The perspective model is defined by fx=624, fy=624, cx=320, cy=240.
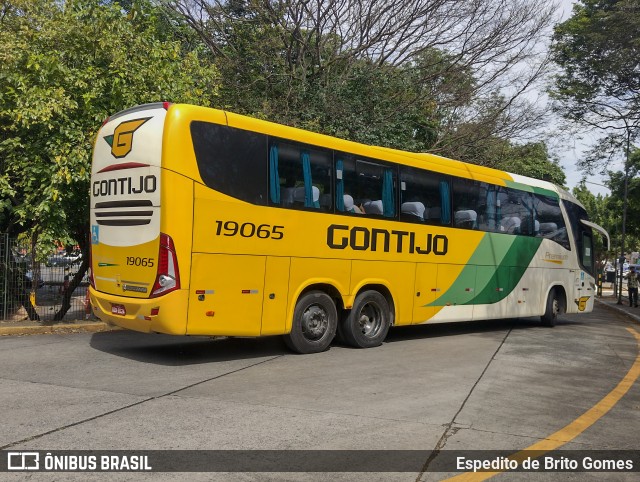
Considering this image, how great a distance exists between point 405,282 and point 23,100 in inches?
304

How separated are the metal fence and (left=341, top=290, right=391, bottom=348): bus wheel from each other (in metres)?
6.17

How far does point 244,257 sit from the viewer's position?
347 inches

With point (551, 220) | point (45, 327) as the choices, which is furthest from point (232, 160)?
point (551, 220)

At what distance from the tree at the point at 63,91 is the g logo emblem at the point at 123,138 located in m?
2.59

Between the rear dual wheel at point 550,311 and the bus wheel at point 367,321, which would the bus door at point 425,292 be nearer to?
the bus wheel at point 367,321

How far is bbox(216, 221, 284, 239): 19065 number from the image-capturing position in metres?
8.52

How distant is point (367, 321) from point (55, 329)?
19.5 feet

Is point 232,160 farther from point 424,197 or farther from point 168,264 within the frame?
point 424,197

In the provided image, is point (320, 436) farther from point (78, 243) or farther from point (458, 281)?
point (78, 243)

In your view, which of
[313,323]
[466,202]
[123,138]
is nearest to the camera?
[123,138]

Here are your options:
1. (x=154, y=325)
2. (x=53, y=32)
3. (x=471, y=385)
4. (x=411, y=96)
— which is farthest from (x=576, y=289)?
(x=53, y=32)

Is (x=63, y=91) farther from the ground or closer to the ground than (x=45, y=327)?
farther from the ground

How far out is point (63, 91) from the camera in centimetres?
1120

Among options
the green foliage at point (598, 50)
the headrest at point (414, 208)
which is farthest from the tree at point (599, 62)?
the headrest at point (414, 208)
